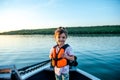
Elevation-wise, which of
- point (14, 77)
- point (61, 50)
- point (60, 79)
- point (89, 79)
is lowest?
point (89, 79)

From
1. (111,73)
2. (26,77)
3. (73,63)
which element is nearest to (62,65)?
(73,63)

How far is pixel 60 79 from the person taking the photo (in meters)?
4.43

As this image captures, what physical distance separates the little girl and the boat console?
1.05m

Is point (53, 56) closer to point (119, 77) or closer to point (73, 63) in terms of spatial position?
point (73, 63)

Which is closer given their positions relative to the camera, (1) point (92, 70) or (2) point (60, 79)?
(2) point (60, 79)

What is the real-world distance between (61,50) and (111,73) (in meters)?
8.24

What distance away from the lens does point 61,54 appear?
13.7 ft

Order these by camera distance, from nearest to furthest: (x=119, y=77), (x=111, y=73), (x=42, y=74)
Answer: (x=42, y=74) → (x=119, y=77) → (x=111, y=73)

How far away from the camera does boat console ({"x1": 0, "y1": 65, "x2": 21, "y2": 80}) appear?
347 cm

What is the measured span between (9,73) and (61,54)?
4.00 feet

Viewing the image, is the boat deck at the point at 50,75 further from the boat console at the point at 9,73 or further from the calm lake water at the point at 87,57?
the calm lake water at the point at 87,57

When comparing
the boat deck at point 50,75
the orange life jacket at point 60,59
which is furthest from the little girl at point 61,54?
the boat deck at point 50,75

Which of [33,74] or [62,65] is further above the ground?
[62,65]

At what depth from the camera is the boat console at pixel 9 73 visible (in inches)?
137
